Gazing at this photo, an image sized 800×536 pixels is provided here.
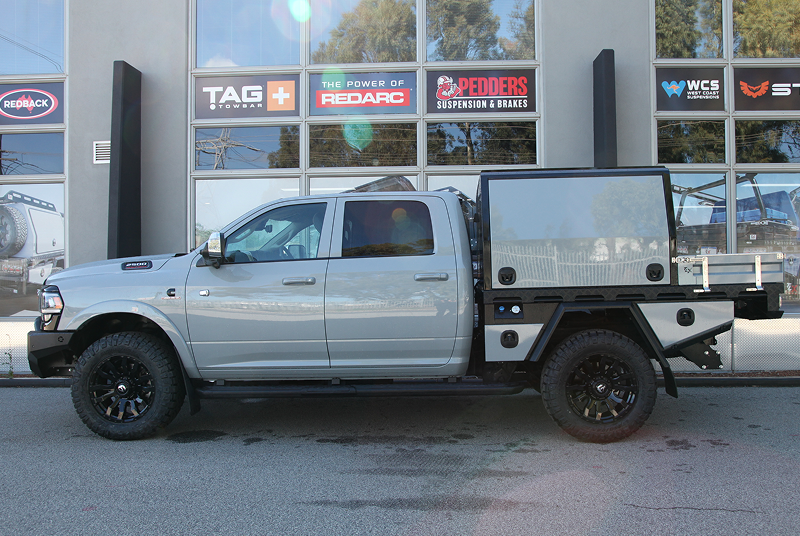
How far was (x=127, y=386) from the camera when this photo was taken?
484 centimetres

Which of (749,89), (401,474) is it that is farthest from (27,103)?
(749,89)

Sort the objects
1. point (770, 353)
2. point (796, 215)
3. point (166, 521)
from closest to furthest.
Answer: point (166, 521) → point (770, 353) → point (796, 215)

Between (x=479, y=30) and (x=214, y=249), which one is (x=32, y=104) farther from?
(x=479, y=30)

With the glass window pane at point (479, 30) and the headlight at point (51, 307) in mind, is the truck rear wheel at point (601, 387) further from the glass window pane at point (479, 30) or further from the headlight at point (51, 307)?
the glass window pane at point (479, 30)

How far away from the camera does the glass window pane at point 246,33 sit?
9.38 meters

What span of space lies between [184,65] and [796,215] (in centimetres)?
1021

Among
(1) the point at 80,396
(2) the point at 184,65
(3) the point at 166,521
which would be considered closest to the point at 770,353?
(3) the point at 166,521

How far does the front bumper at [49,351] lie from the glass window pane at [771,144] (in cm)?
963

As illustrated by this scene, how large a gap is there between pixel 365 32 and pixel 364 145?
1931mm

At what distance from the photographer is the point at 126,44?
912cm

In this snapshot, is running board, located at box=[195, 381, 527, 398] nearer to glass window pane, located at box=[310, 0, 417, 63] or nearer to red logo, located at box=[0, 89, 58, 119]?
glass window pane, located at box=[310, 0, 417, 63]

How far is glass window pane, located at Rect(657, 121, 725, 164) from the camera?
895 cm

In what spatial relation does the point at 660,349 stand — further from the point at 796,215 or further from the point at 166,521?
the point at 796,215

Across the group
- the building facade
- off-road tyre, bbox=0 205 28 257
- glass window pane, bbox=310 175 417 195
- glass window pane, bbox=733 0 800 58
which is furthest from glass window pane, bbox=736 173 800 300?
off-road tyre, bbox=0 205 28 257
